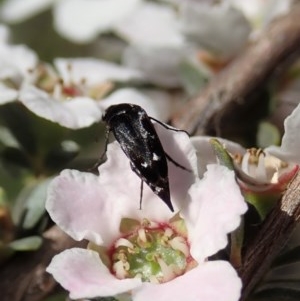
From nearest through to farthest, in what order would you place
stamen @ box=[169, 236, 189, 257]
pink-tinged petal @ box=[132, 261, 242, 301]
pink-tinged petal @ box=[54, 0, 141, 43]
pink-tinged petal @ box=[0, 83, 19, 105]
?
pink-tinged petal @ box=[132, 261, 242, 301]
stamen @ box=[169, 236, 189, 257]
pink-tinged petal @ box=[0, 83, 19, 105]
pink-tinged petal @ box=[54, 0, 141, 43]

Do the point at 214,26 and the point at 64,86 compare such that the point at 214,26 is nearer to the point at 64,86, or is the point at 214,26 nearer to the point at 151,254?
the point at 64,86

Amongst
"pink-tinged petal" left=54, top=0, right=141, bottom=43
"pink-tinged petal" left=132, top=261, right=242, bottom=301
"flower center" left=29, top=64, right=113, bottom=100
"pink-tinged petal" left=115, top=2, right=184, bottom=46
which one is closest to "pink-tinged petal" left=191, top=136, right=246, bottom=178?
"pink-tinged petal" left=132, top=261, right=242, bottom=301

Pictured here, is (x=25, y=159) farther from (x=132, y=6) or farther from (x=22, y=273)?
(x=132, y=6)

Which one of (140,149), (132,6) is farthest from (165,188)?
(132,6)

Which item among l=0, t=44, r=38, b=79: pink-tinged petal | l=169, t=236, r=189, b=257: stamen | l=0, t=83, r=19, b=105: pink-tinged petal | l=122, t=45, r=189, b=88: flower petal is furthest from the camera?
l=122, t=45, r=189, b=88: flower petal

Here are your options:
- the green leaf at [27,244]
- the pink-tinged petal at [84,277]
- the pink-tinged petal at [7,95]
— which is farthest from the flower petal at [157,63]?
the pink-tinged petal at [84,277]

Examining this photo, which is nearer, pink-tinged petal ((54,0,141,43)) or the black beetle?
the black beetle

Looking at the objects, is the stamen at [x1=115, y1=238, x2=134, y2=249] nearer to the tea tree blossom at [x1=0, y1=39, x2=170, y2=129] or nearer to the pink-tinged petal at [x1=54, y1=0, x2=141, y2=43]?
the tea tree blossom at [x1=0, y1=39, x2=170, y2=129]

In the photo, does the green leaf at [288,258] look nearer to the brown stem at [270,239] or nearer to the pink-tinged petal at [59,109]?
the brown stem at [270,239]
